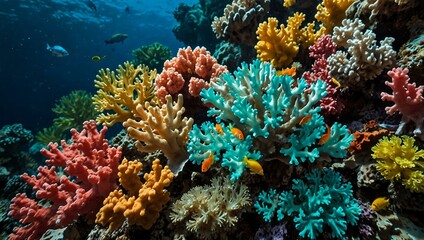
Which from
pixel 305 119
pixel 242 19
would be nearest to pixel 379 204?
pixel 305 119

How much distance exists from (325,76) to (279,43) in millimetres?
1305

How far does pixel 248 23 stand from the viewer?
224 inches

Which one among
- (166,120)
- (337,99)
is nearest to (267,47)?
(337,99)

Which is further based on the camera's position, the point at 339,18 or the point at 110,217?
the point at 339,18

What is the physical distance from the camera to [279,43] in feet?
14.4

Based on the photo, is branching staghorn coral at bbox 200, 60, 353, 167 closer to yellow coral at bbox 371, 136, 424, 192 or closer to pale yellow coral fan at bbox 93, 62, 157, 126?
yellow coral at bbox 371, 136, 424, 192

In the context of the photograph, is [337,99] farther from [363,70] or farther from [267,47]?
[267,47]

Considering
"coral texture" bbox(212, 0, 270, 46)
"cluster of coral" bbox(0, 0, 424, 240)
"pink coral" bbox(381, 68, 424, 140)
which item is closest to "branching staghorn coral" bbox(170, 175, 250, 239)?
"cluster of coral" bbox(0, 0, 424, 240)

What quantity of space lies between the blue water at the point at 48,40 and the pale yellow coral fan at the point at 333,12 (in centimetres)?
2366

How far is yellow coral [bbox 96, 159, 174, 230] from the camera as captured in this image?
2.54 m

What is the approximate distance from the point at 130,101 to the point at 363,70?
3163 mm

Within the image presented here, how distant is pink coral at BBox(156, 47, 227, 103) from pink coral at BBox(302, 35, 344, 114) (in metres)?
1.36

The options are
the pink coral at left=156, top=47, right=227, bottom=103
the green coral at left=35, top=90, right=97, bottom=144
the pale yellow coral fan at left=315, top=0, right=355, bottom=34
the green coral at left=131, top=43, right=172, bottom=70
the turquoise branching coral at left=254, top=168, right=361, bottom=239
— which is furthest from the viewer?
the green coral at left=131, top=43, right=172, bottom=70

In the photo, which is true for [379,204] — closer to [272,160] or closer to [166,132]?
[272,160]
